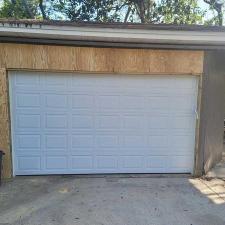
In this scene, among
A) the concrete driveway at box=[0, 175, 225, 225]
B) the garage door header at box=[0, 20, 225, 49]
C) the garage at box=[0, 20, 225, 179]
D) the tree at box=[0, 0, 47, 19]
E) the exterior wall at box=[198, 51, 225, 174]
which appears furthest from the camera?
the tree at box=[0, 0, 47, 19]

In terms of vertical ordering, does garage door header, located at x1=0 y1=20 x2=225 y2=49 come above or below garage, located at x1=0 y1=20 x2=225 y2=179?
above

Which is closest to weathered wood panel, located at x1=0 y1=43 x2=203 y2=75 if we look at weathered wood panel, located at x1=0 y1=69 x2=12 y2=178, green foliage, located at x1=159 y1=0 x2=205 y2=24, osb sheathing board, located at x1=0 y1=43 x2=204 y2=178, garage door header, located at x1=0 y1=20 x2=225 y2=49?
osb sheathing board, located at x1=0 y1=43 x2=204 y2=178

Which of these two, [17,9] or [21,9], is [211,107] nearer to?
[21,9]

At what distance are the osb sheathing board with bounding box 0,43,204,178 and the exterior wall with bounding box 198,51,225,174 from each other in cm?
35

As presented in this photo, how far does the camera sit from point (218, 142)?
7.73m

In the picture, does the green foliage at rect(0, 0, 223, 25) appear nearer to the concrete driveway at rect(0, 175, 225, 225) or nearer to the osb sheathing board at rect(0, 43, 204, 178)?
the osb sheathing board at rect(0, 43, 204, 178)

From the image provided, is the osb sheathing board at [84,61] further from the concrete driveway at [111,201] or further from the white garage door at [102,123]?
the concrete driveway at [111,201]

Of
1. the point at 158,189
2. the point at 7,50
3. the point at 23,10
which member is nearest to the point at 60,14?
the point at 23,10

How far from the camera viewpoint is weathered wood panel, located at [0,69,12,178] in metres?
6.02

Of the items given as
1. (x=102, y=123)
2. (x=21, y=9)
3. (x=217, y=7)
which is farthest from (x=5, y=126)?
(x=217, y=7)

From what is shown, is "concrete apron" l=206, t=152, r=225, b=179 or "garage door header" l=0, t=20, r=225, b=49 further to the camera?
"concrete apron" l=206, t=152, r=225, b=179

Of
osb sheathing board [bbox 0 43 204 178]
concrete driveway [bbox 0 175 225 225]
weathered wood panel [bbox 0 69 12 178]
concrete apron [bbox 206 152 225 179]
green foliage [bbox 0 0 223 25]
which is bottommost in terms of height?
concrete apron [bbox 206 152 225 179]

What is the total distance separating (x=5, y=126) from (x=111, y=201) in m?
2.79

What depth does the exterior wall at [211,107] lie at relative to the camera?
649 centimetres
